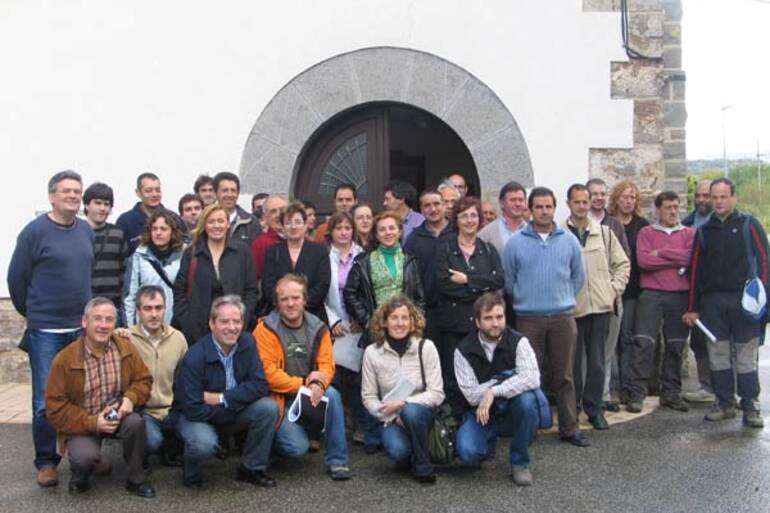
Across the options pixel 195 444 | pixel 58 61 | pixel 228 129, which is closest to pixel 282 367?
pixel 195 444

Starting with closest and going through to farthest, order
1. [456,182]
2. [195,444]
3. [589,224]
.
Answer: [195,444] < [589,224] < [456,182]

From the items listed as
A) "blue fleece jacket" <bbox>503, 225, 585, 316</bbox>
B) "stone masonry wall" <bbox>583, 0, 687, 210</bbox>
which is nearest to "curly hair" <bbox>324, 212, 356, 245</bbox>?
"blue fleece jacket" <bbox>503, 225, 585, 316</bbox>

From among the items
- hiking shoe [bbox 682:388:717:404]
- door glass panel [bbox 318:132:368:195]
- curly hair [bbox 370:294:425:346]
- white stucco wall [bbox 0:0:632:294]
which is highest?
white stucco wall [bbox 0:0:632:294]

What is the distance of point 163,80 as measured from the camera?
6.88 m

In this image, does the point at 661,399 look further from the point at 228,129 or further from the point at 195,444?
the point at 228,129

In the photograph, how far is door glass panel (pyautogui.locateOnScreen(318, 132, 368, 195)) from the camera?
7.11 meters

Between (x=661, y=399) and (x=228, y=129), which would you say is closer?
(x=661, y=399)

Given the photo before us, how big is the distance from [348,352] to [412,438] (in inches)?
37.8

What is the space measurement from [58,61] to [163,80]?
892 mm

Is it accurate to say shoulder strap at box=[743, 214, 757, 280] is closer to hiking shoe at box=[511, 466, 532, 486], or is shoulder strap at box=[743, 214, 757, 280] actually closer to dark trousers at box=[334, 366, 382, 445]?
hiking shoe at box=[511, 466, 532, 486]

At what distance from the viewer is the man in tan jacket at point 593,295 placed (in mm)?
5523

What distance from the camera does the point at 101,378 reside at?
4.45 m

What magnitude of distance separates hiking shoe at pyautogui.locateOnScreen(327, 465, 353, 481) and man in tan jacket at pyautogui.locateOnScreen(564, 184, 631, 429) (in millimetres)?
1831

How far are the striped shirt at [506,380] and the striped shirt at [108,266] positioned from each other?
216 cm
